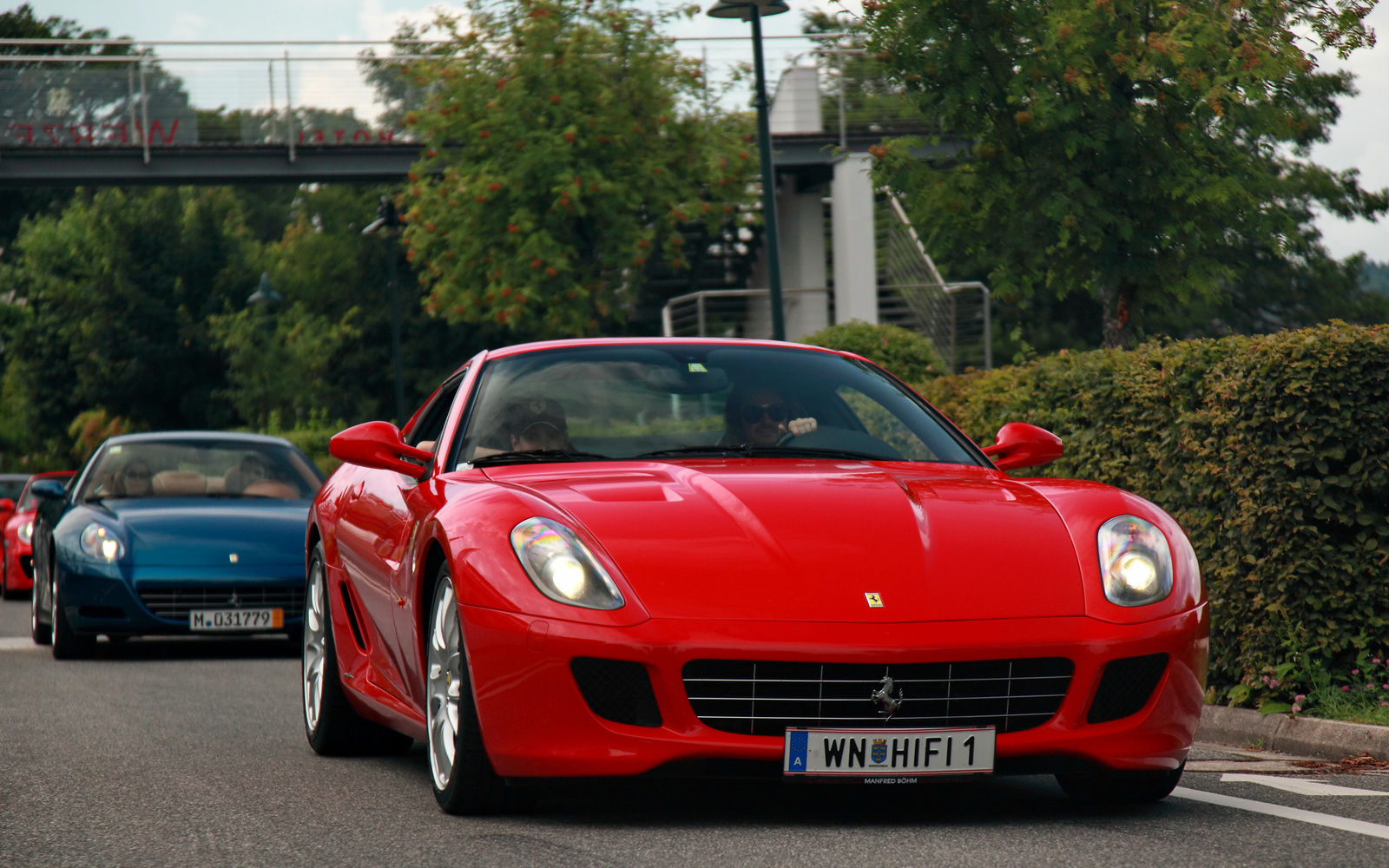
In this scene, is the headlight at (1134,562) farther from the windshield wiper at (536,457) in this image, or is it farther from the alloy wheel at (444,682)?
the alloy wheel at (444,682)

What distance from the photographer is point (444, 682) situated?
16.9 ft

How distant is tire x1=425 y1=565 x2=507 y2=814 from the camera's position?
4.86 metres

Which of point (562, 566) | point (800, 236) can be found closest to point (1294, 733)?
point (562, 566)

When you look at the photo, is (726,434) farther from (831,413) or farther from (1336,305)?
(1336,305)

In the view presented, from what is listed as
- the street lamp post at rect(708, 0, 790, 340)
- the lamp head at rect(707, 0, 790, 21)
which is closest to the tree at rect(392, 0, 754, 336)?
the street lamp post at rect(708, 0, 790, 340)

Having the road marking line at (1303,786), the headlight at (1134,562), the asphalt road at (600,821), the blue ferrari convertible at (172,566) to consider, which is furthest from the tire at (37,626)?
the headlight at (1134,562)

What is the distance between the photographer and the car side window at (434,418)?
21.7 feet

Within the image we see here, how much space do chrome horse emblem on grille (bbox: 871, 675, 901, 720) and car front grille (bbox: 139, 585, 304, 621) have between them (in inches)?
304

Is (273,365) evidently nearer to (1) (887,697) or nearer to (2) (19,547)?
(2) (19,547)

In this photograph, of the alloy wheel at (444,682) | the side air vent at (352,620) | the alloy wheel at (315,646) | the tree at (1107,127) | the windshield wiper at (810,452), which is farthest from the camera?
the tree at (1107,127)

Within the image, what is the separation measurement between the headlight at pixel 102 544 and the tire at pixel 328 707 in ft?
15.5

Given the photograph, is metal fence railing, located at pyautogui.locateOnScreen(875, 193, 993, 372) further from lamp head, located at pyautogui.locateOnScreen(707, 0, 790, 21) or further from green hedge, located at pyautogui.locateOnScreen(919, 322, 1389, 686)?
green hedge, located at pyautogui.locateOnScreen(919, 322, 1389, 686)

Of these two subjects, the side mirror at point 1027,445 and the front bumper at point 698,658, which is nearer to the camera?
the front bumper at point 698,658

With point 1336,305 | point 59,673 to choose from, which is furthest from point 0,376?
point 59,673
